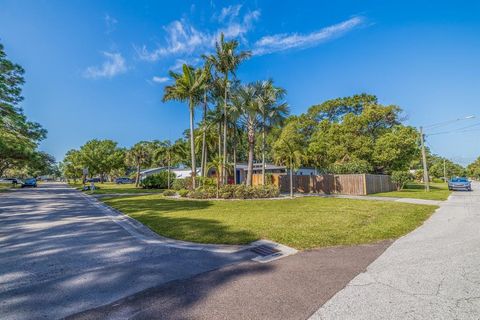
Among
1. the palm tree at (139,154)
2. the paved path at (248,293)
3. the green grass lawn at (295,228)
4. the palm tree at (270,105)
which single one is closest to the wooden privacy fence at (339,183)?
the palm tree at (270,105)

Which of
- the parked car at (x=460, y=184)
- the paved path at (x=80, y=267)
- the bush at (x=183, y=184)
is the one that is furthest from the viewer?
the parked car at (x=460, y=184)

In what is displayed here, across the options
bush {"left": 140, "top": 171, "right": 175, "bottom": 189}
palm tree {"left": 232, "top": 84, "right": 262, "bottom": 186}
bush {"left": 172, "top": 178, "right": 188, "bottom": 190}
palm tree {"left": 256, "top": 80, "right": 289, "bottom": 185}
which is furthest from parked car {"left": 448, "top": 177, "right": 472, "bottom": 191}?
bush {"left": 140, "top": 171, "right": 175, "bottom": 189}

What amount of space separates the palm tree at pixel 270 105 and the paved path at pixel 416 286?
13.8m

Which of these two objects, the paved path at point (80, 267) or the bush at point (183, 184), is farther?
the bush at point (183, 184)

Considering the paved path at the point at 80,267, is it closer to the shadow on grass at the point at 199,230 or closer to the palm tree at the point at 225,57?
the shadow on grass at the point at 199,230

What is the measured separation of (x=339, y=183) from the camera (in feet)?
70.5

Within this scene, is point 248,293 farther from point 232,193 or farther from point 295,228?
point 232,193

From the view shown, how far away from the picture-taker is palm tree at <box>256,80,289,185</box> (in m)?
18.0

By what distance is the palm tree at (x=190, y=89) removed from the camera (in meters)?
18.6

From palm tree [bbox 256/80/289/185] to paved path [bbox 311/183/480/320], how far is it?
1384 cm

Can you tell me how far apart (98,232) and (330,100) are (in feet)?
120

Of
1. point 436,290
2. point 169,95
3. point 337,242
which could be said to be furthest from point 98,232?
point 169,95

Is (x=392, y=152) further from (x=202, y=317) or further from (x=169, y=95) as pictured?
(x=202, y=317)

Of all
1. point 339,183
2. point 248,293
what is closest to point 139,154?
point 339,183
